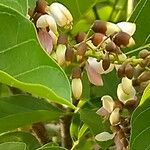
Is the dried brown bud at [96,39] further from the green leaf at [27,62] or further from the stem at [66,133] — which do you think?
the stem at [66,133]

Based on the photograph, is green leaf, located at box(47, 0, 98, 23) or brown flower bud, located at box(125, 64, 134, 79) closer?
brown flower bud, located at box(125, 64, 134, 79)

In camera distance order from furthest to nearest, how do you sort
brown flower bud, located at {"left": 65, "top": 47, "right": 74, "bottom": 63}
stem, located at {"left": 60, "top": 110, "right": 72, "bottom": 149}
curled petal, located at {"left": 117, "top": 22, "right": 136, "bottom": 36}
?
1. stem, located at {"left": 60, "top": 110, "right": 72, "bottom": 149}
2. curled petal, located at {"left": 117, "top": 22, "right": 136, "bottom": 36}
3. brown flower bud, located at {"left": 65, "top": 47, "right": 74, "bottom": 63}

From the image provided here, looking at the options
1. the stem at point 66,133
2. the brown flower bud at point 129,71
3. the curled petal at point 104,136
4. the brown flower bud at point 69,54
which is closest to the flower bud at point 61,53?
the brown flower bud at point 69,54

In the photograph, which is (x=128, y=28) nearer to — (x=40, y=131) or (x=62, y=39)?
(x=62, y=39)

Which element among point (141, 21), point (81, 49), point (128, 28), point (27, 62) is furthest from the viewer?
point (141, 21)

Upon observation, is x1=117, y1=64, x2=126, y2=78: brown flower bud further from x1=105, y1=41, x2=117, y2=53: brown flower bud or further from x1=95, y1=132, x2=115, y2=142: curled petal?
x1=95, y1=132, x2=115, y2=142: curled petal

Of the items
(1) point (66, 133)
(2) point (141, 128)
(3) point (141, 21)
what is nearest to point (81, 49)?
(2) point (141, 128)

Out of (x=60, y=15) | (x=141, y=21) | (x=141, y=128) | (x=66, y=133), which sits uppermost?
(x=60, y=15)

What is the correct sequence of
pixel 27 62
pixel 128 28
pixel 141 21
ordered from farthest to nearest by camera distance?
1. pixel 141 21
2. pixel 128 28
3. pixel 27 62

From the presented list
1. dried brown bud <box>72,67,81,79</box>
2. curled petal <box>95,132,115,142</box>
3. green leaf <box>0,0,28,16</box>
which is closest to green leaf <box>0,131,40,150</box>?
curled petal <box>95,132,115,142</box>
